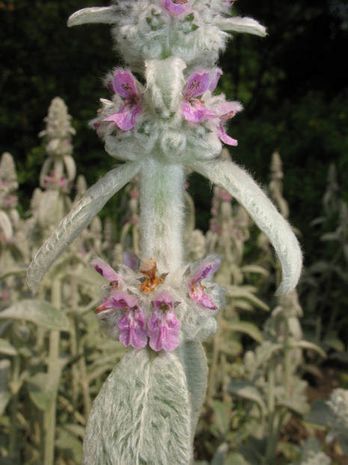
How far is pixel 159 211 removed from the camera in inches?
49.0

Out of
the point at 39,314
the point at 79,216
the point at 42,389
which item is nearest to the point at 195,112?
the point at 79,216

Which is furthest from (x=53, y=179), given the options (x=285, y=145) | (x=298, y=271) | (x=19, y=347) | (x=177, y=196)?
(x=285, y=145)

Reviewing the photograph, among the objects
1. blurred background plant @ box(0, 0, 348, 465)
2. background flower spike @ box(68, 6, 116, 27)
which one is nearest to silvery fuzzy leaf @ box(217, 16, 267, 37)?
background flower spike @ box(68, 6, 116, 27)

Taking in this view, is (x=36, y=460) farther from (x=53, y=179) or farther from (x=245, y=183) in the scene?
(x=245, y=183)

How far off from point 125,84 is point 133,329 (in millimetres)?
448

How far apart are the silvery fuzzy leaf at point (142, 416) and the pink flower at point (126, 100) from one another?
42 cm

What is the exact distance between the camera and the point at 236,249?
3992 mm

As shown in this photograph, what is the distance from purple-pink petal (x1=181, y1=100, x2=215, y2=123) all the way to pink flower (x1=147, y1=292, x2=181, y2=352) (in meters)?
0.32

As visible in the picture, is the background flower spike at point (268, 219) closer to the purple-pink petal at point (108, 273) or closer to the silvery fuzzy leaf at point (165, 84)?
the silvery fuzzy leaf at point (165, 84)

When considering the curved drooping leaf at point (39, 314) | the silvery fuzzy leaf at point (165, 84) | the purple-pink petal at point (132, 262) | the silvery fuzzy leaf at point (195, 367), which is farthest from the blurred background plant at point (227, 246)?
the silvery fuzzy leaf at point (165, 84)

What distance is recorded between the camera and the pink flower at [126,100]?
1.18m

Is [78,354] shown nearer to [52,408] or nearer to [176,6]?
[52,408]

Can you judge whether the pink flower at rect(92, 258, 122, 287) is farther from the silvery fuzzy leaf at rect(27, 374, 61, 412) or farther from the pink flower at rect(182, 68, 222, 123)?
the silvery fuzzy leaf at rect(27, 374, 61, 412)

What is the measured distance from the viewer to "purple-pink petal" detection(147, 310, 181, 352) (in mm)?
1206
